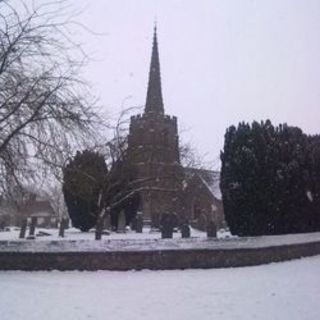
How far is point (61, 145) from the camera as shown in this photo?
43.2 ft

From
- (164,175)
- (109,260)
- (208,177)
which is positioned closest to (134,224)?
(164,175)

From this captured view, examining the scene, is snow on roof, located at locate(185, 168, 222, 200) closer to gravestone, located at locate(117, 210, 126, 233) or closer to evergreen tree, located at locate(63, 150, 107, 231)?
gravestone, located at locate(117, 210, 126, 233)

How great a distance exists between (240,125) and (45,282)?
39.2 feet

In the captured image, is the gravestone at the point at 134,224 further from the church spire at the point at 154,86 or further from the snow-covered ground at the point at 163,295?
the church spire at the point at 154,86

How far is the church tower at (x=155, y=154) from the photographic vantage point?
32.8 meters

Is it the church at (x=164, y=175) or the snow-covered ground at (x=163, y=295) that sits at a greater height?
the church at (x=164, y=175)

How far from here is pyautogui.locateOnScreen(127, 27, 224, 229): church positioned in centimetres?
3634

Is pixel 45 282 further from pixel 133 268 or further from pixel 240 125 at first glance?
pixel 240 125

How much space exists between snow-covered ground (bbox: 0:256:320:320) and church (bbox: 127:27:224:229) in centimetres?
1518

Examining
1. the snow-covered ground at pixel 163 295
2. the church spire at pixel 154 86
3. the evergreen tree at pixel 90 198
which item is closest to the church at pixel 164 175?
the church spire at pixel 154 86

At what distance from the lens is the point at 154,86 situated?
192 feet

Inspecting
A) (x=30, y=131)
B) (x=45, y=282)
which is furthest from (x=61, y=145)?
(x=45, y=282)

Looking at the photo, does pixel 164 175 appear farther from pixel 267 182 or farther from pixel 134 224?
pixel 267 182

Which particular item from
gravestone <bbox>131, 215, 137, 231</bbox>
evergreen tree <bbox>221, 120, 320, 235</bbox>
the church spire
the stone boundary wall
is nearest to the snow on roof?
the church spire
